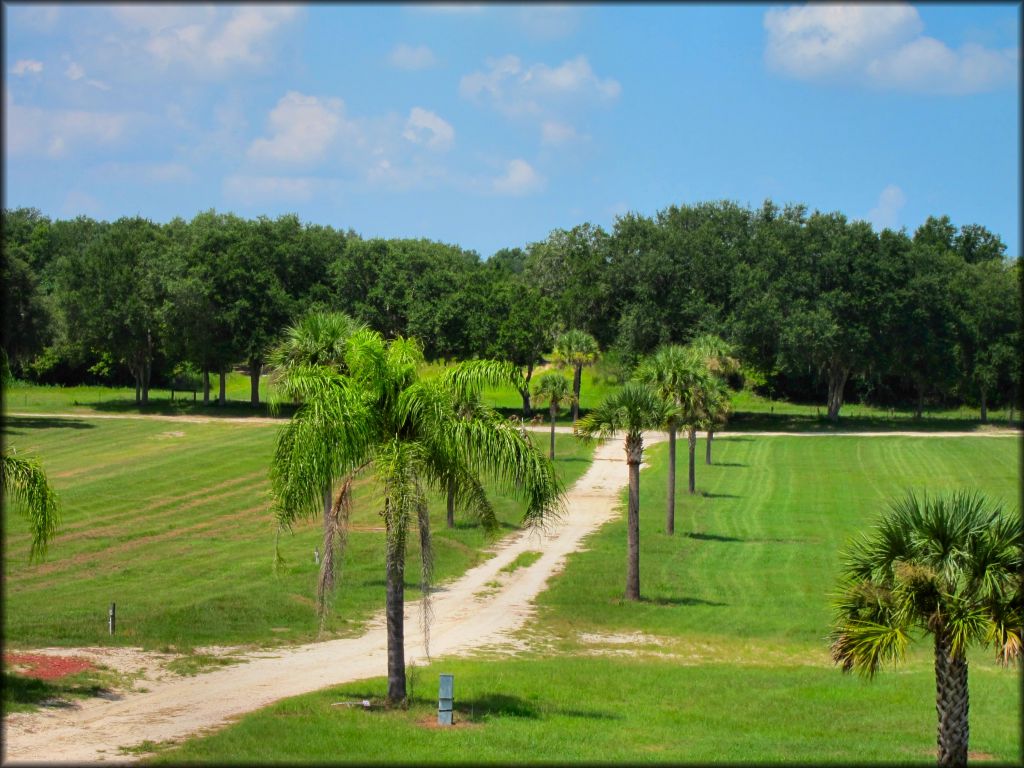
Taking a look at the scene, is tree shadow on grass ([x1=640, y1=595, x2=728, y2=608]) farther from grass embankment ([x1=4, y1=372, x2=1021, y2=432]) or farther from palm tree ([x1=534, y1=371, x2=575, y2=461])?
grass embankment ([x1=4, y1=372, x2=1021, y2=432])

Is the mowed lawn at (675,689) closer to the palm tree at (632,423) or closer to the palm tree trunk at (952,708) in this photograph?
the palm tree trunk at (952,708)

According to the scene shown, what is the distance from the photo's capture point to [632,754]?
15.9 metres

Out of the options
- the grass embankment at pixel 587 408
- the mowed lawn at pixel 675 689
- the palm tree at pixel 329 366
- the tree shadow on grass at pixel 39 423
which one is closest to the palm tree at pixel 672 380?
the mowed lawn at pixel 675 689

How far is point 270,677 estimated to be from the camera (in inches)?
873

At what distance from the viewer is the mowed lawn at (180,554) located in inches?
1025

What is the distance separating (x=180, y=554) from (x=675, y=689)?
20.7 metres

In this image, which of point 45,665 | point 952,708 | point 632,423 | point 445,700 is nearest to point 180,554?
point 45,665

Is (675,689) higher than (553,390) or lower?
lower

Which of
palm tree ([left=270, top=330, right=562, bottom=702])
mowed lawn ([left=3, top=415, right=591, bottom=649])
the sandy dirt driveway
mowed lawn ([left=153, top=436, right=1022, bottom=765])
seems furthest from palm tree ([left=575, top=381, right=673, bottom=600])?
palm tree ([left=270, top=330, right=562, bottom=702])

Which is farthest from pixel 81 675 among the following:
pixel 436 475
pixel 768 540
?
pixel 768 540

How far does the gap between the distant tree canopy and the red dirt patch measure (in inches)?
2258

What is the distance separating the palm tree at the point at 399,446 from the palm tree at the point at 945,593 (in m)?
5.70

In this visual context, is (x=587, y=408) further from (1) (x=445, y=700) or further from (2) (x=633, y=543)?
(1) (x=445, y=700)

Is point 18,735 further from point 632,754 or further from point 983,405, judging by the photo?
point 983,405
